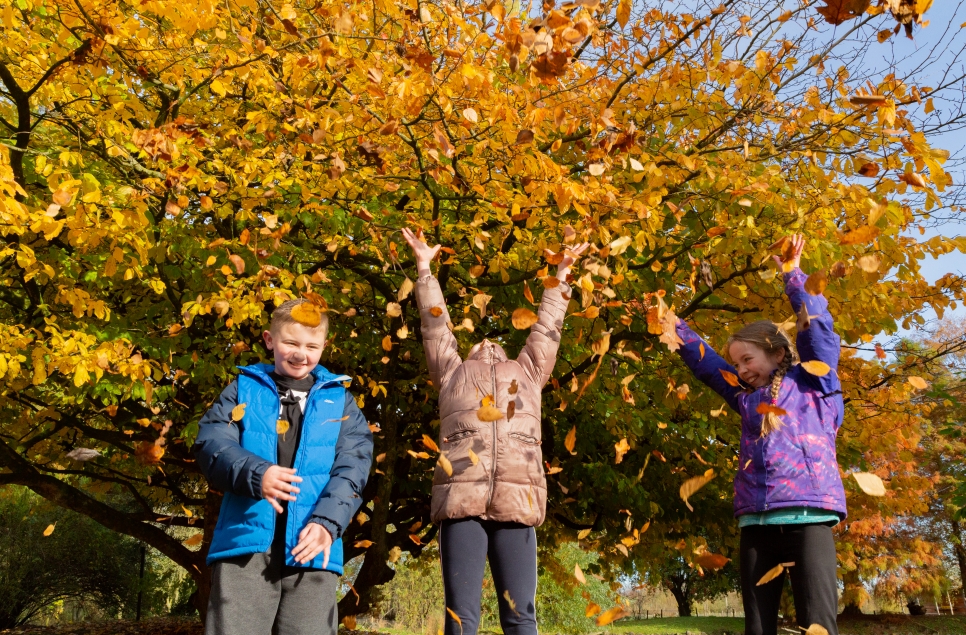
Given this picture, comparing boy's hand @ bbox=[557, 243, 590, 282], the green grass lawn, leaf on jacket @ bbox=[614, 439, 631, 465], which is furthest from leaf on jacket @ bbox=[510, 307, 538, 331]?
the green grass lawn

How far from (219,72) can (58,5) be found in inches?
34.5

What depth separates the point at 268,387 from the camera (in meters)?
2.67

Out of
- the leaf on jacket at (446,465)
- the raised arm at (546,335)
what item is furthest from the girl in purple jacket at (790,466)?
the leaf on jacket at (446,465)

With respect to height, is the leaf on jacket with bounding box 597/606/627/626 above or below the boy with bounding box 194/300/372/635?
below

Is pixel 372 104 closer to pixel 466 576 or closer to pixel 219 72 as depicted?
pixel 219 72

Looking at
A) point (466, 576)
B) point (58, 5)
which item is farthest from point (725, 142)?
point (58, 5)

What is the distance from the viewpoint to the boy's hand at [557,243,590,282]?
3383 millimetres

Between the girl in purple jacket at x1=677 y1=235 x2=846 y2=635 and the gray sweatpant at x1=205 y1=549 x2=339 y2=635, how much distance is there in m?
1.61

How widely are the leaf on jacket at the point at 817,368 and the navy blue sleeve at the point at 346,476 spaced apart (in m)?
1.77

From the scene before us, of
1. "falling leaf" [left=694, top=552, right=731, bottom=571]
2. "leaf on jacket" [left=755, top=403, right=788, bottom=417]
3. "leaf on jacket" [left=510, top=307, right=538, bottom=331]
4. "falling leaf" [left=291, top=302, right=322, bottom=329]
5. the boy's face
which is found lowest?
"falling leaf" [left=694, top=552, right=731, bottom=571]

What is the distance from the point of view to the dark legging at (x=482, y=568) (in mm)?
2666

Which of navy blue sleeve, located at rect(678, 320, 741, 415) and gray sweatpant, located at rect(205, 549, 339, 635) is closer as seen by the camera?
gray sweatpant, located at rect(205, 549, 339, 635)

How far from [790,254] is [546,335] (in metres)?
1.16

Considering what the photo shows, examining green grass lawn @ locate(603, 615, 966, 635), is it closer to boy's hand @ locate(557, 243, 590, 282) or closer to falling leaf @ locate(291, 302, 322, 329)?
boy's hand @ locate(557, 243, 590, 282)
